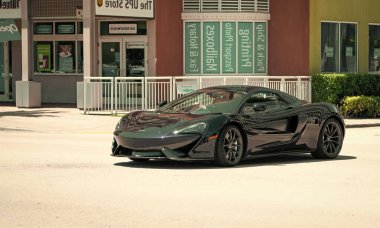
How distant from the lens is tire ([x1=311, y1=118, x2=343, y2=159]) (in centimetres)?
1454

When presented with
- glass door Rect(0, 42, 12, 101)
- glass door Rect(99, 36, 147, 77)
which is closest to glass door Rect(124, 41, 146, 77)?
glass door Rect(99, 36, 147, 77)

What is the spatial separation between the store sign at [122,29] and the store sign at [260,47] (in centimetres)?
435

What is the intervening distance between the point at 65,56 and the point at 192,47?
16.5 feet

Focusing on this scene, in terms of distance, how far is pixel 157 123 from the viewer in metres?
13.1

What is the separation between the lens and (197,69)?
3025 centimetres

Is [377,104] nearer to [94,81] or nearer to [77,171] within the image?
[94,81]

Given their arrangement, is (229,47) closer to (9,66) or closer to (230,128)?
(9,66)

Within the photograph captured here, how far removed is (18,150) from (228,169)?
15.8 feet

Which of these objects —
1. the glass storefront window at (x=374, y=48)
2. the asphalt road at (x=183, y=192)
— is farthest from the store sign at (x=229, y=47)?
the asphalt road at (x=183, y=192)

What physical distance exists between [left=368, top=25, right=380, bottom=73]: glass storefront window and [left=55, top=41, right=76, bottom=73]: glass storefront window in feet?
36.5

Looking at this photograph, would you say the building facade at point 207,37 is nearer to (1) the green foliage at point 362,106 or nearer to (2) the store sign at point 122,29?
(2) the store sign at point 122,29

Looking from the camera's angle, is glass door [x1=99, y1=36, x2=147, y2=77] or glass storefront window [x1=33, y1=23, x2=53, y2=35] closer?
glass door [x1=99, y1=36, x2=147, y2=77]

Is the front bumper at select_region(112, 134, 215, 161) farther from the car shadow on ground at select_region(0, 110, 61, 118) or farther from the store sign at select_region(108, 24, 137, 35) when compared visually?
the store sign at select_region(108, 24, 137, 35)

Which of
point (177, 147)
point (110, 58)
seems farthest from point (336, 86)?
point (177, 147)
